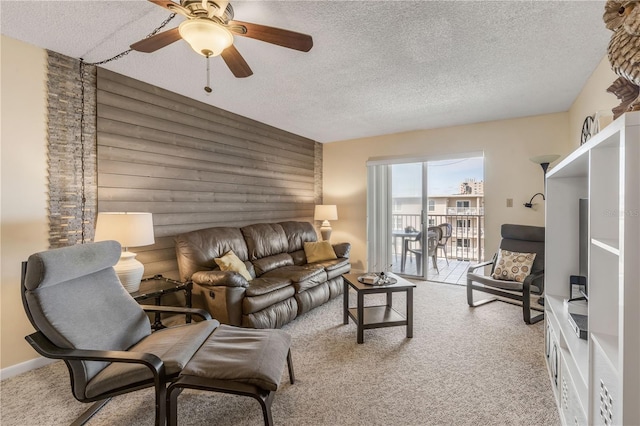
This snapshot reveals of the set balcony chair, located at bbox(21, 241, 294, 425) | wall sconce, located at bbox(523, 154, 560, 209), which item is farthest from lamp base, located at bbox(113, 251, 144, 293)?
wall sconce, located at bbox(523, 154, 560, 209)

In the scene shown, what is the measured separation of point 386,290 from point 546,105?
312cm

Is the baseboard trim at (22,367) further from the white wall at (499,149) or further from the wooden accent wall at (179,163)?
the white wall at (499,149)

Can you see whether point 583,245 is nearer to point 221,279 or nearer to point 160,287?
point 221,279

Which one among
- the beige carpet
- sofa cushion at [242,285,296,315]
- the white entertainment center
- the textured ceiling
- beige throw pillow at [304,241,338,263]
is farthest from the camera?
beige throw pillow at [304,241,338,263]

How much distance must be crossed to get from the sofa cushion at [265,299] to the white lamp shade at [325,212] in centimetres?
211

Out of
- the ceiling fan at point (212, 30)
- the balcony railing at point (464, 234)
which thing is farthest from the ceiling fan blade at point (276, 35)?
the balcony railing at point (464, 234)

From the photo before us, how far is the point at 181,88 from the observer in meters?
3.20

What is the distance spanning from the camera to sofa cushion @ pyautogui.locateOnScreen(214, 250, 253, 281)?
310cm

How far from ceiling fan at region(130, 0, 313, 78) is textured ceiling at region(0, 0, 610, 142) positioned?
12.8 inches

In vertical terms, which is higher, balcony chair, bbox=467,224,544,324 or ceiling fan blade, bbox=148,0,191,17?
ceiling fan blade, bbox=148,0,191,17

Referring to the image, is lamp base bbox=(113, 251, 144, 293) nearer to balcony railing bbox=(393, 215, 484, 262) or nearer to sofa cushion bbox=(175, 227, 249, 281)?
sofa cushion bbox=(175, 227, 249, 281)

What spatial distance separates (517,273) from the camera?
346 cm

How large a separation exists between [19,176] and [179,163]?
134 centimetres

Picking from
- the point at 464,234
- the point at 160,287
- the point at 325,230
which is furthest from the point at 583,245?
the point at 464,234
